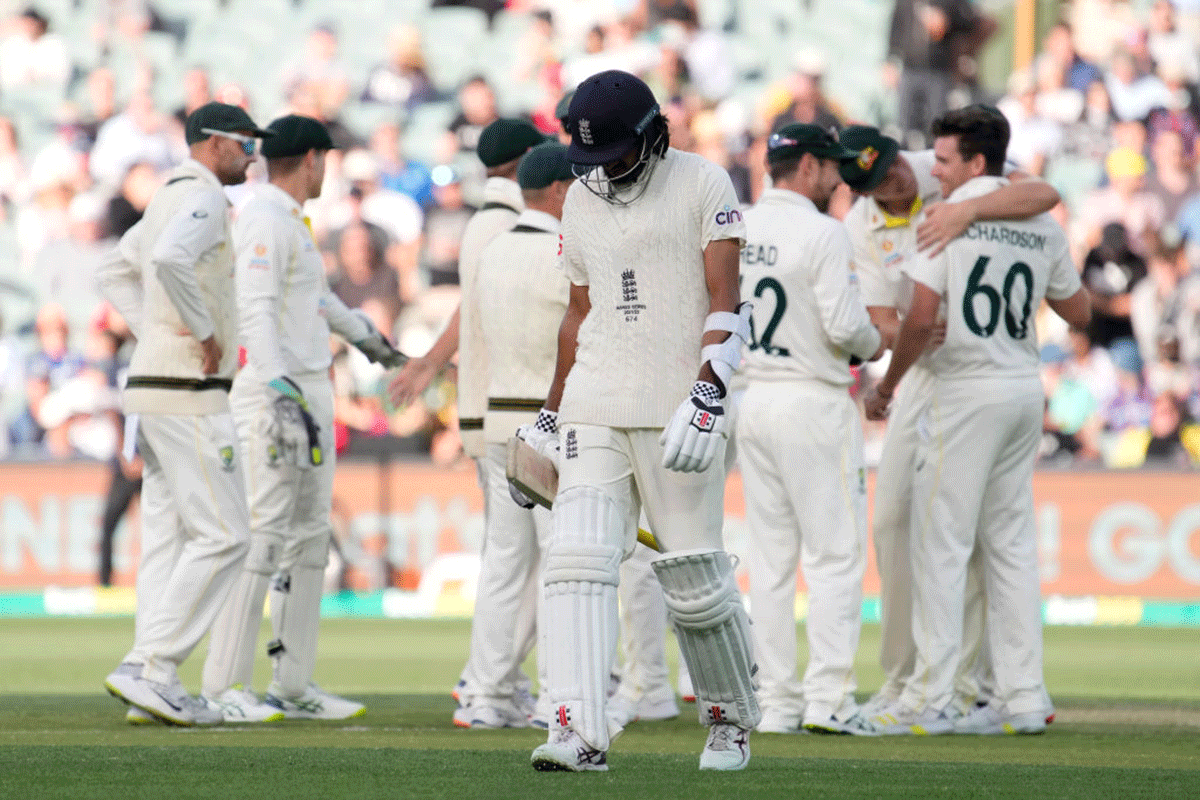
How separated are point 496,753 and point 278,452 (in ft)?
7.85

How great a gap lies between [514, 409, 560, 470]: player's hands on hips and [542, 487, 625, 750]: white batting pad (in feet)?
0.94

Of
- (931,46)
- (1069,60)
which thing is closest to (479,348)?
(931,46)

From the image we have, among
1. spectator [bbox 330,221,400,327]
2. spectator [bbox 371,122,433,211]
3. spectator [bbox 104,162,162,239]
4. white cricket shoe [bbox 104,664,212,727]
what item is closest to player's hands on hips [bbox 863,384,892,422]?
white cricket shoe [bbox 104,664,212,727]

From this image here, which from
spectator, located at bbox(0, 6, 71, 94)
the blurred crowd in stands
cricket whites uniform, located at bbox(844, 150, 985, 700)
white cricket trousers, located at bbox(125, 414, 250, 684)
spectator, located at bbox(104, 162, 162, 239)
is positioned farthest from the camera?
spectator, located at bbox(0, 6, 71, 94)

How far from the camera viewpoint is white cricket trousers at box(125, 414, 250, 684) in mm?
7324

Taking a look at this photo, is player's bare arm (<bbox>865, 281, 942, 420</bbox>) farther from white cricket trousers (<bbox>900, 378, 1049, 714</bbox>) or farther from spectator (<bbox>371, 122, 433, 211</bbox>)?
spectator (<bbox>371, 122, 433, 211</bbox>)

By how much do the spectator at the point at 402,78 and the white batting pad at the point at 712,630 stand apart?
1438 cm

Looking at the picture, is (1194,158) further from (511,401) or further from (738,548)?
(511,401)

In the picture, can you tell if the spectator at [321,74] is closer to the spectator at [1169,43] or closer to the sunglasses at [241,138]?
the spectator at [1169,43]

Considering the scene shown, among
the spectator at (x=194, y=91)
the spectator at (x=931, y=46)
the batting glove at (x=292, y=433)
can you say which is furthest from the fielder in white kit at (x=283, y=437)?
the spectator at (x=194, y=91)

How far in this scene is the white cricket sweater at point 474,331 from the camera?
8188mm

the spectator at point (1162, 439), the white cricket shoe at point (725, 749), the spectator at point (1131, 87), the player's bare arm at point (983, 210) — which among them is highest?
the spectator at point (1131, 87)

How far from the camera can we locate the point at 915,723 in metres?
7.68

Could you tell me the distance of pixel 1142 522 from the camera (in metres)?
14.4
